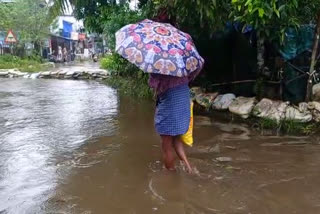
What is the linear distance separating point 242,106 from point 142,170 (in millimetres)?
2758

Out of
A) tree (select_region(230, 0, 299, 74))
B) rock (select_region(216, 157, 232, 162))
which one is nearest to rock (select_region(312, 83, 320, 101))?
tree (select_region(230, 0, 299, 74))

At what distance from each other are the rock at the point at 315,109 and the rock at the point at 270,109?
37 centimetres

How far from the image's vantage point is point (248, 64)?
25.2 ft

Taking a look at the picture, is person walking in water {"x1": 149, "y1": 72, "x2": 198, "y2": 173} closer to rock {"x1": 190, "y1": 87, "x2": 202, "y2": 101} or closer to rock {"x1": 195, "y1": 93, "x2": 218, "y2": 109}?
rock {"x1": 195, "y1": 93, "x2": 218, "y2": 109}

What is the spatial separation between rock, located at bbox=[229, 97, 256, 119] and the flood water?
193 mm

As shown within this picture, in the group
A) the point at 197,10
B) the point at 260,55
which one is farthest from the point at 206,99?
the point at 197,10

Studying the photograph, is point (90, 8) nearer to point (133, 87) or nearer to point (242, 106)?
point (133, 87)

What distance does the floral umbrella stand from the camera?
3912mm

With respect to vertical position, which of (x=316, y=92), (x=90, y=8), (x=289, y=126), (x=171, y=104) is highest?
(x=90, y=8)

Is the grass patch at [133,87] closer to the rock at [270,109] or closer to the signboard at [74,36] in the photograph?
the rock at [270,109]

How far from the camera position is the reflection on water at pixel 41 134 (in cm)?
411

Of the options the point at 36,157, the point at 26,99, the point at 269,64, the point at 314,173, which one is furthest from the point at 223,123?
the point at 26,99

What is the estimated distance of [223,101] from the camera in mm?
7340

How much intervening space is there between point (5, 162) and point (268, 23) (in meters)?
A: 3.82
